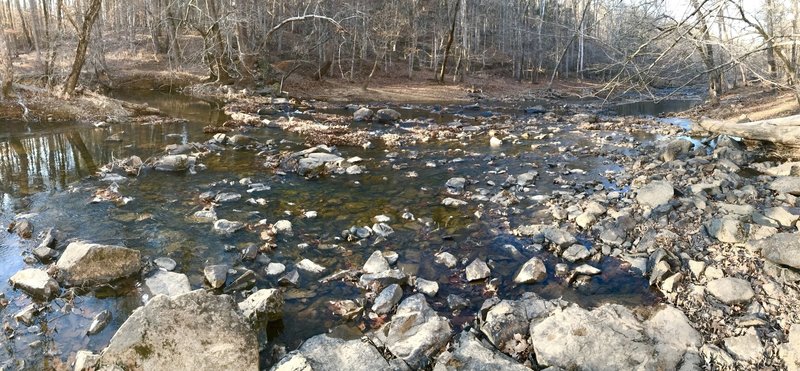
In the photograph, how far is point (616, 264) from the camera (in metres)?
6.70

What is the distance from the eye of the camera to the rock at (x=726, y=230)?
6602 millimetres

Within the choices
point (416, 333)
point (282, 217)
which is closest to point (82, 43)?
point (282, 217)

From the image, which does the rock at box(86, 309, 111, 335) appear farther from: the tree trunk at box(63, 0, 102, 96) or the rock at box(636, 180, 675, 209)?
the tree trunk at box(63, 0, 102, 96)

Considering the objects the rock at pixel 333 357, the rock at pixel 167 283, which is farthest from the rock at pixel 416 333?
the rock at pixel 167 283

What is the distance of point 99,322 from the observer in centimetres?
508

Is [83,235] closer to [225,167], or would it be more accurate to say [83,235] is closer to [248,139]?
[225,167]

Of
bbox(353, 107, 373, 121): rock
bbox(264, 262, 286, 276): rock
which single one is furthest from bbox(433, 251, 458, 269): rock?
bbox(353, 107, 373, 121): rock

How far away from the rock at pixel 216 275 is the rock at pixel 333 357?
1.83 metres

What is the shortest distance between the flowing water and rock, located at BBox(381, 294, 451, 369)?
18.9 inches

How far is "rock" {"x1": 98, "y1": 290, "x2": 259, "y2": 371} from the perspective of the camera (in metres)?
4.00

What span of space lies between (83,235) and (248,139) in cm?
759

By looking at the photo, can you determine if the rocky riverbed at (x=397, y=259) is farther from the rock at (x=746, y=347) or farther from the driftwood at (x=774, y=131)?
the driftwood at (x=774, y=131)

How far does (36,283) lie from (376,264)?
4065 millimetres

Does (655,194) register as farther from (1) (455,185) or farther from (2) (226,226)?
(2) (226,226)
